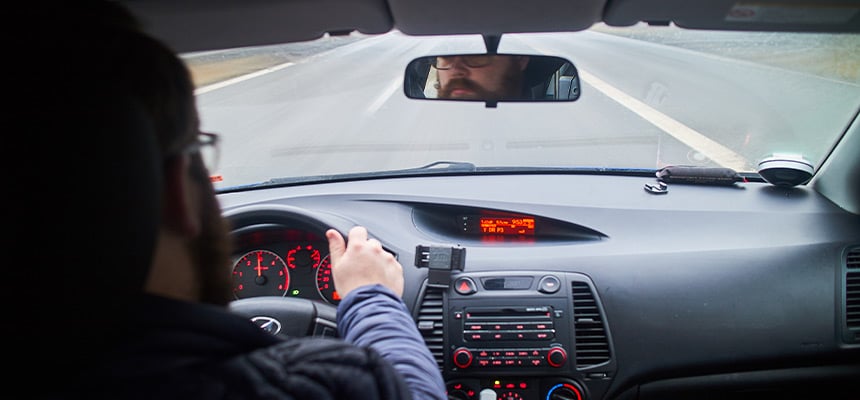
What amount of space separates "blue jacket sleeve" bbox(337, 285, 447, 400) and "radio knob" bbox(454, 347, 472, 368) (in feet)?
3.33

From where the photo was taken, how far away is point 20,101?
3.83ft

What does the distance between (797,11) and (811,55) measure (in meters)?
6.61

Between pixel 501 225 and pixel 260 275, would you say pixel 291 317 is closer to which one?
pixel 260 275

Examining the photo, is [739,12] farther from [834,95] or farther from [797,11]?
[834,95]

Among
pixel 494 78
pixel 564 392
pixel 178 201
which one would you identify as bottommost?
pixel 564 392

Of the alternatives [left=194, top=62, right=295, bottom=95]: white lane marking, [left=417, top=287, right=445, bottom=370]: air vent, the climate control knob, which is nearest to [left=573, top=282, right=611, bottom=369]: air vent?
the climate control knob

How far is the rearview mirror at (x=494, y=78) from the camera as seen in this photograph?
132 inches

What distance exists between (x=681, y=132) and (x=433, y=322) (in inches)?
166

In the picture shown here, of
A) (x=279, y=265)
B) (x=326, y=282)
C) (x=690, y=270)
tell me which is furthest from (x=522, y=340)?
(x=279, y=265)

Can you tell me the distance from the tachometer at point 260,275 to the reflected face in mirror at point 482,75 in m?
1.41

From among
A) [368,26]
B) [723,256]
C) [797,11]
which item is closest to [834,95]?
[723,256]

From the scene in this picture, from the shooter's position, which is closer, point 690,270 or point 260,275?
point 690,270

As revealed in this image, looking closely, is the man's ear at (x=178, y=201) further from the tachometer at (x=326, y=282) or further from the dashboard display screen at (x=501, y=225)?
the dashboard display screen at (x=501, y=225)

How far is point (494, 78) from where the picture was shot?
3377 millimetres
